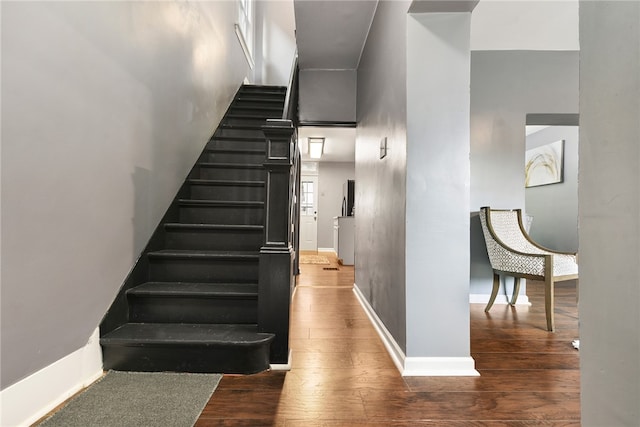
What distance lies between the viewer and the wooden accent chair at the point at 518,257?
257 cm

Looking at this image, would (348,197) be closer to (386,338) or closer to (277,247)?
(386,338)

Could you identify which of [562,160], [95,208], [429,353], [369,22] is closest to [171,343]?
[95,208]

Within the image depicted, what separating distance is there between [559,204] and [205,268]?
600 centimetres

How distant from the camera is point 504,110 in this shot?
3383 millimetres

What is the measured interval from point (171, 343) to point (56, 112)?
3.75ft

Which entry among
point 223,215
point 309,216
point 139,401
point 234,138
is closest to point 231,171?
point 234,138

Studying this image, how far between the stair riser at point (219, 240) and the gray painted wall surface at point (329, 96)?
2014 mm

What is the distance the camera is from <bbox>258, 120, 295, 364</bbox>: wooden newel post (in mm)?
1778

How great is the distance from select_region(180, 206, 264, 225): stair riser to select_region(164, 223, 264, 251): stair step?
23cm

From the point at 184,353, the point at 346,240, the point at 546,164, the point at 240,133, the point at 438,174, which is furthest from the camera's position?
the point at 346,240

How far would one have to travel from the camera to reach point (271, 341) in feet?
5.70

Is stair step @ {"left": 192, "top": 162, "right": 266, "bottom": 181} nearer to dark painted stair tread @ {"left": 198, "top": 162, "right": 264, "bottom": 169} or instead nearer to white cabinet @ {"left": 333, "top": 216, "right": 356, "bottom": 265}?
dark painted stair tread @ {"left": 198, "top": 162, "right": 264, "bottom": 169}

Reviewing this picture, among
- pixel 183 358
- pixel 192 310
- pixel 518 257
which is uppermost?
pixel 518 257

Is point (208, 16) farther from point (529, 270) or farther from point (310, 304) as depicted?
point (529, 270)
